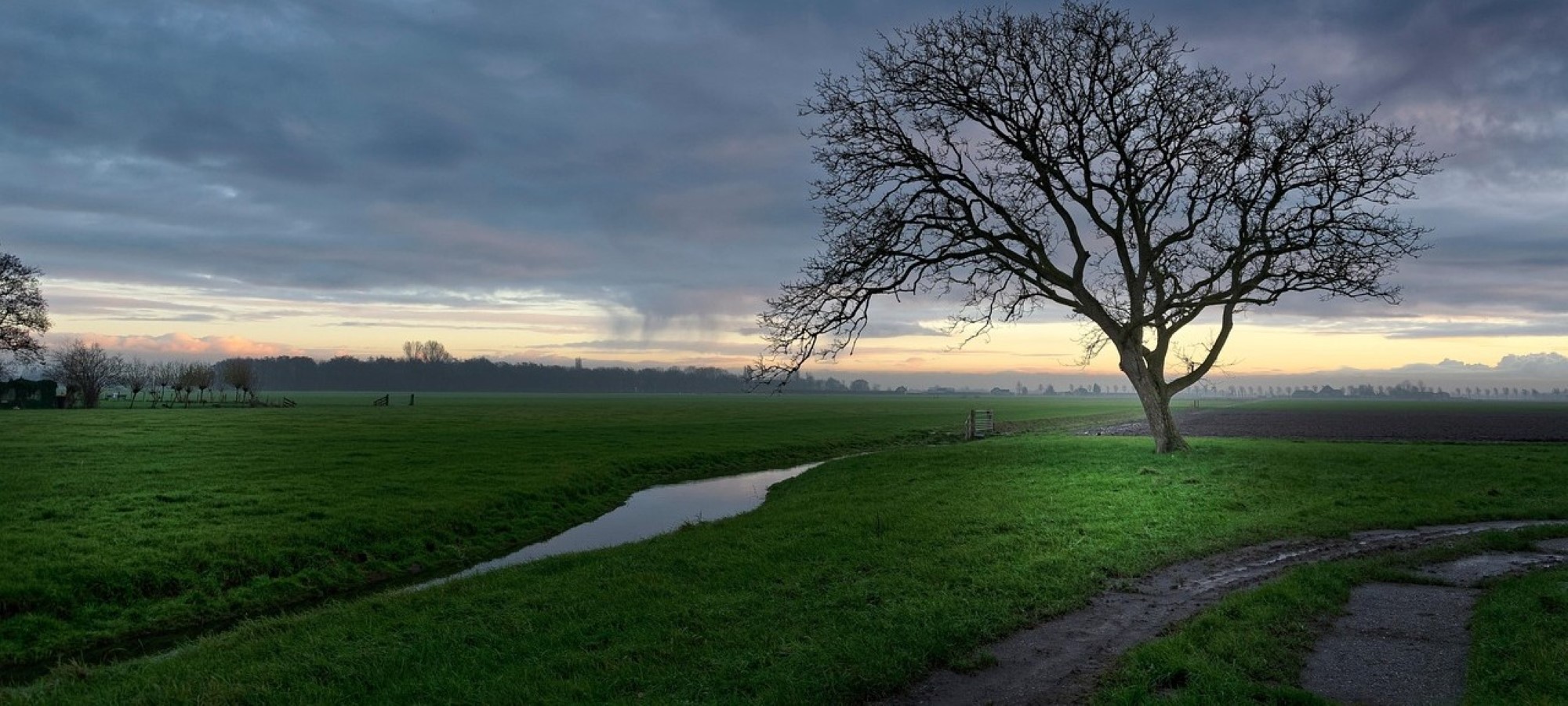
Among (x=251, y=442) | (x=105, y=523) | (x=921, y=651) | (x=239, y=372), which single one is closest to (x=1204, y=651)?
(x=921, y=651)

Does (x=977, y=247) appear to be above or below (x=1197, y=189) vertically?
below

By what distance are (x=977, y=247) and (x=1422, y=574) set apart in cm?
1851

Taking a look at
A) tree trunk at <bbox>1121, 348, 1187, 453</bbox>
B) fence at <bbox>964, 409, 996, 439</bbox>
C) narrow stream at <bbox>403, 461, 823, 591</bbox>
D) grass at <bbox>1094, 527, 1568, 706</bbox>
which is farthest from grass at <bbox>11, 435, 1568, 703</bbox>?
fence at <bbox>964, 409, 996, 439</bbox>

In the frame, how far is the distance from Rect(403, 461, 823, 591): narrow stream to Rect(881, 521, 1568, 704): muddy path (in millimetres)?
Answer: 11291

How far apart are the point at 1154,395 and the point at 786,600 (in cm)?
2280

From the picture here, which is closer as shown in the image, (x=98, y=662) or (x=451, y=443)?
(x=98, y=662)

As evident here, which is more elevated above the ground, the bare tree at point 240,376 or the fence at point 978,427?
the bare tree at point 240,376

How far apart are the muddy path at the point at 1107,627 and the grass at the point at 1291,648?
39 centimetres

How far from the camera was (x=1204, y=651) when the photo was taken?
8.08 m

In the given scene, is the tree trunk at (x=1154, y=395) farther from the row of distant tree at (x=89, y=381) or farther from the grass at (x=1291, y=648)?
the row of distant tree at (x=89, y=381)

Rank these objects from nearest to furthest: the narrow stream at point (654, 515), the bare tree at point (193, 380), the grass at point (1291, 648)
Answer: the grass at point (1291, 648) → the narrow stream at point (654, 515) → the bare tree at point (193, 380)

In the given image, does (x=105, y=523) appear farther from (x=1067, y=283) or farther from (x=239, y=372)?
(x=239, y=372)

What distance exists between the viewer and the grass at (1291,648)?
6934 millimetres

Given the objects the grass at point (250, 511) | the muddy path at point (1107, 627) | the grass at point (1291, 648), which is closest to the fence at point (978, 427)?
the grass at point (250, 511)
